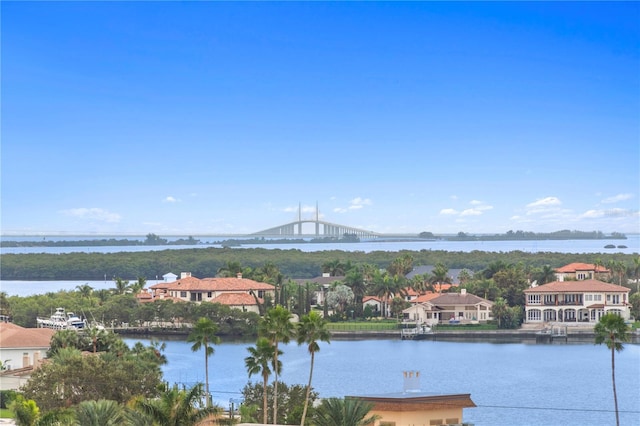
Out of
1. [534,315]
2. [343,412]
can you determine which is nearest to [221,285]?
[534,315]

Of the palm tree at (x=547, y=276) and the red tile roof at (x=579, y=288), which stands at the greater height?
the palm tree at (x=547, y=276)

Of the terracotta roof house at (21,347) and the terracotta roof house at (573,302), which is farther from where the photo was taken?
the terracotta roof house at (573,302)

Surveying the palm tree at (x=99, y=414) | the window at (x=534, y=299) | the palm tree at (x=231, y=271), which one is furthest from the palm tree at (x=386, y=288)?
the palm tree at (x=99, y=414)

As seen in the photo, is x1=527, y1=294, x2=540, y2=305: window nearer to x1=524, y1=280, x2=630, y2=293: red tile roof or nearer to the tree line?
x1=524, y1=280, x2=630, y2=293: red tile roof

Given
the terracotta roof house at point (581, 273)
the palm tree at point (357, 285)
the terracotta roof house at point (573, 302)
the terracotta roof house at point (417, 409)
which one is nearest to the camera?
the terracotta roof house at point (417, 409)

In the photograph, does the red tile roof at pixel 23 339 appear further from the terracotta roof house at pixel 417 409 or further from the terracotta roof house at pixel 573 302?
the terracotta roof house at pixel 573 302

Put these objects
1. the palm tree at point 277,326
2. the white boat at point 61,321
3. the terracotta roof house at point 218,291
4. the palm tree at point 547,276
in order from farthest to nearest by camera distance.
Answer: the palm tree at point 547,276 → the terracotta roof house at point 218,291 → the white boat at point 61,321 → the palm tree at point 277,326

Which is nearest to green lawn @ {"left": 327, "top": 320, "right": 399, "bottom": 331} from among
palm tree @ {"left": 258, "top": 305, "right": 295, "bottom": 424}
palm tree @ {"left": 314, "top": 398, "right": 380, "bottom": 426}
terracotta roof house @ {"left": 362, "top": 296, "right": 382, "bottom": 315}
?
terracotta roof house @ {"left": 362, "top": 296, "right": 382, "bottom": 315}
